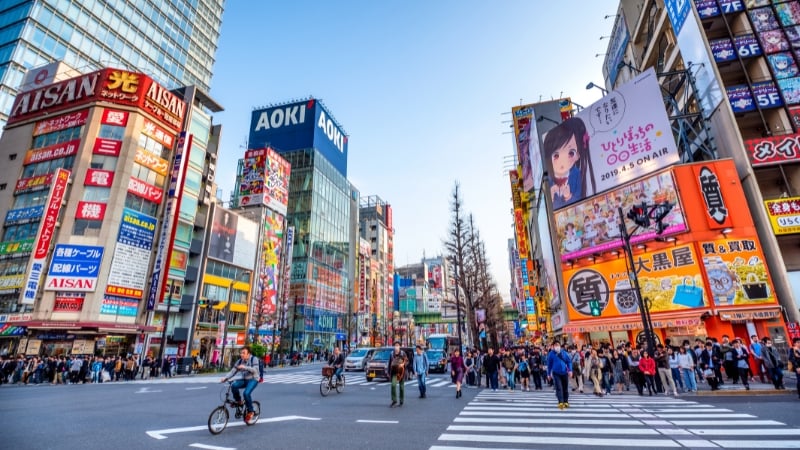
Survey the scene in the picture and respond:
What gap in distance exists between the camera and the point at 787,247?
2303 cm

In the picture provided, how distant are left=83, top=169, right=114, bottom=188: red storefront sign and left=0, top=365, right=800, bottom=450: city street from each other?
26.2 metres

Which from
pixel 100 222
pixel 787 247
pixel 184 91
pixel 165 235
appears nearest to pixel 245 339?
pixel 165 235

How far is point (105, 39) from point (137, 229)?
3381cm

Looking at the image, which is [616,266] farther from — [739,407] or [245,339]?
[245,339]

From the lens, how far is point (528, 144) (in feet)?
148

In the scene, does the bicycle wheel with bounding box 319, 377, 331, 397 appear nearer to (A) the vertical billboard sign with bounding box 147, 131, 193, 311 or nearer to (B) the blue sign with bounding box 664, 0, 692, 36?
(A) the vertical billboard sign with bounding box 147, 131, 193, 311

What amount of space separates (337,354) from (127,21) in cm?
6378

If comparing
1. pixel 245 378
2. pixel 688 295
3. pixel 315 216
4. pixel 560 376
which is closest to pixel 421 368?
pixel 560 376

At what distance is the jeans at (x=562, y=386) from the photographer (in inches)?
407

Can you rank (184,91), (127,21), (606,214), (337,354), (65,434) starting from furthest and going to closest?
1. (127,21)
2. (184,91)
3. (606,214)
4. (337,354)
5. (65,434)

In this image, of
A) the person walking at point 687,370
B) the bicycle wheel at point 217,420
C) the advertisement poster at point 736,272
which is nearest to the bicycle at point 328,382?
the bicycle wheel at point 217,420

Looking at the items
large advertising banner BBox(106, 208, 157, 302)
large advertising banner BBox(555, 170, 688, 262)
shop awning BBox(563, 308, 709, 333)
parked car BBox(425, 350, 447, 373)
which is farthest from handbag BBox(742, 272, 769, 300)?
large advertising banner BBox(106, 208, 157, 302)

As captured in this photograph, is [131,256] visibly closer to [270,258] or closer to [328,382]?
[270,258]

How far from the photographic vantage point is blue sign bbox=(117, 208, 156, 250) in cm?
3284
